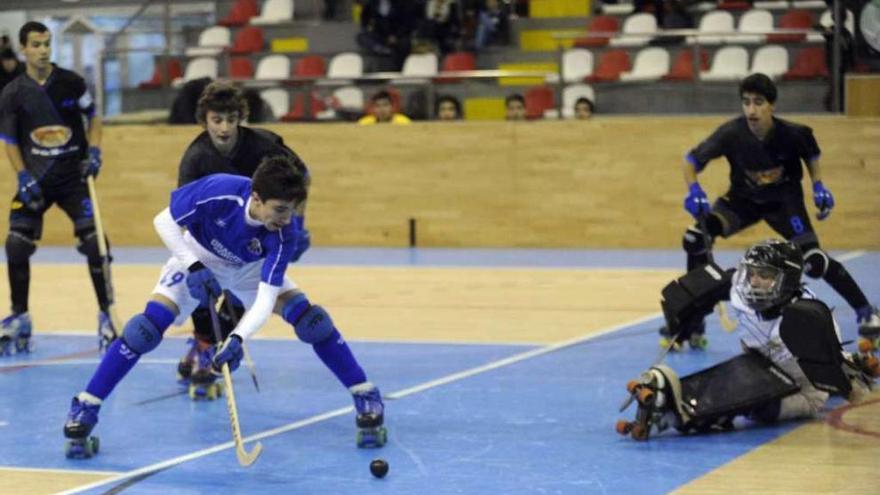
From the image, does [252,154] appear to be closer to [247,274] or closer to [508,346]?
[247,274]

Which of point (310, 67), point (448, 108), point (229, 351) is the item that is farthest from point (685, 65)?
point (229, 351)

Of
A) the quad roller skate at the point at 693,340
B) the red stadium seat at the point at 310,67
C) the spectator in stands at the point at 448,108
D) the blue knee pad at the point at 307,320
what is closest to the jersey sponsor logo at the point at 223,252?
the blue knee pad at the point at 307,320

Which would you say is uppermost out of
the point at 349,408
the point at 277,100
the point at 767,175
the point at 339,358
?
the point at 277,100

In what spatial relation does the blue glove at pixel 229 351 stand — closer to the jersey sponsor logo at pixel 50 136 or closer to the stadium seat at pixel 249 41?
the jersey sponsor logo at pixel 50 136

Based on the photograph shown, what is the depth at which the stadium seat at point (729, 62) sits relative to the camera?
18.9 metres

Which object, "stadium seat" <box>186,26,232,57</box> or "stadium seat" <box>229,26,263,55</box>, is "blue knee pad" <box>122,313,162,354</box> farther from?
"stadium seat" <box>229,26,263,55</box>

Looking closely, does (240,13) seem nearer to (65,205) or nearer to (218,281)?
(65,205)

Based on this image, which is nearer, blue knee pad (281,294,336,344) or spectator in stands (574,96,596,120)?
blue knee pad (281,294,336,344)

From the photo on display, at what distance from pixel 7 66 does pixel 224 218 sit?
11279 millimetres

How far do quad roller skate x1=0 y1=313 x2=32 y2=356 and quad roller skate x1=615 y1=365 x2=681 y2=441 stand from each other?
534cm

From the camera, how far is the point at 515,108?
18609mm

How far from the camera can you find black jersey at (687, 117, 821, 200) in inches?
436

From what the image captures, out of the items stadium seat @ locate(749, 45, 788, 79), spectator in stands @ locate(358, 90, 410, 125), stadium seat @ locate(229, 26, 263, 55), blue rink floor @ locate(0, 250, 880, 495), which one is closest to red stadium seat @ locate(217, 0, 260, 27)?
stadium seat @ locate(229, 26, 263, 55)

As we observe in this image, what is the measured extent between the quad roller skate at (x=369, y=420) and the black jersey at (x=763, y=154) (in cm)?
384
